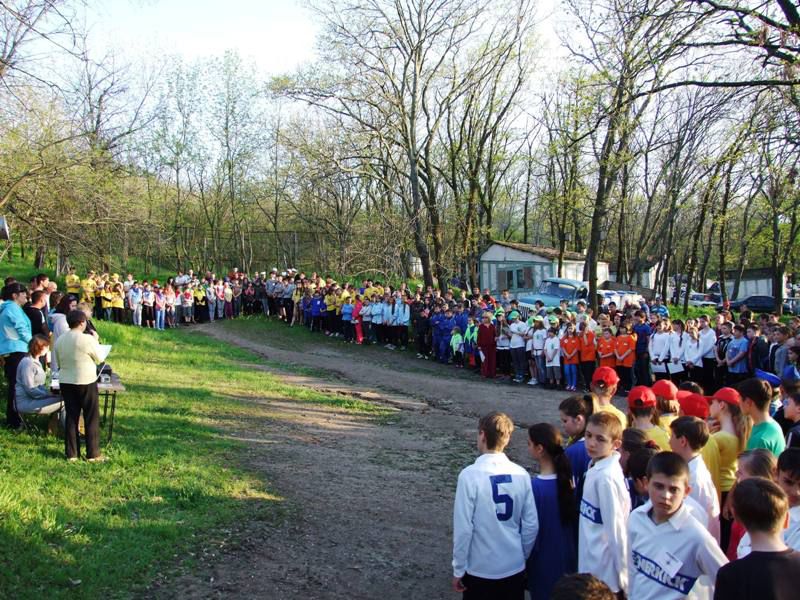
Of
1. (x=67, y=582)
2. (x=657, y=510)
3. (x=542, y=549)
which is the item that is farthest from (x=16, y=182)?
(x=657, y=510)

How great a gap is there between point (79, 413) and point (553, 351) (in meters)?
10.5

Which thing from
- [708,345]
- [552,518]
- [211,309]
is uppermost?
[211,309]

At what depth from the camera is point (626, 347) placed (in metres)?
14.3

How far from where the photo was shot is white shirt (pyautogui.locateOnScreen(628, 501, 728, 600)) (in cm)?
310

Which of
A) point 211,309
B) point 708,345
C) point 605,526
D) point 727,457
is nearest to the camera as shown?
point 605,526

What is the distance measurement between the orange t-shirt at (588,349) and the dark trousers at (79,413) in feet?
34.1

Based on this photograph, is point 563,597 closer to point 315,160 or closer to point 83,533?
point 83,533

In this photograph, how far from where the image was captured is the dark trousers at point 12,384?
8.13 metres

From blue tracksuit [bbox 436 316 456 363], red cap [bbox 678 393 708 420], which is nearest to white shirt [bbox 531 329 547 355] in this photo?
blue tracksuit [bbox 436 316 456 363]

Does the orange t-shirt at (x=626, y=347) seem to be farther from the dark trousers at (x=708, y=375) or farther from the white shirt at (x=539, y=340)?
the white shirt at (x=539, y=340)

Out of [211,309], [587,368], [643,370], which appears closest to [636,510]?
[587,368]

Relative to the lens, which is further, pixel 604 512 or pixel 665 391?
pixel 665 391

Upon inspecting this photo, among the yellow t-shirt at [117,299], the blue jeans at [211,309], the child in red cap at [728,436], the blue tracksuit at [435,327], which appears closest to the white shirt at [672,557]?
the child in red cap at [728,436]

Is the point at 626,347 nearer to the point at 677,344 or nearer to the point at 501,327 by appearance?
the point at 677,344
